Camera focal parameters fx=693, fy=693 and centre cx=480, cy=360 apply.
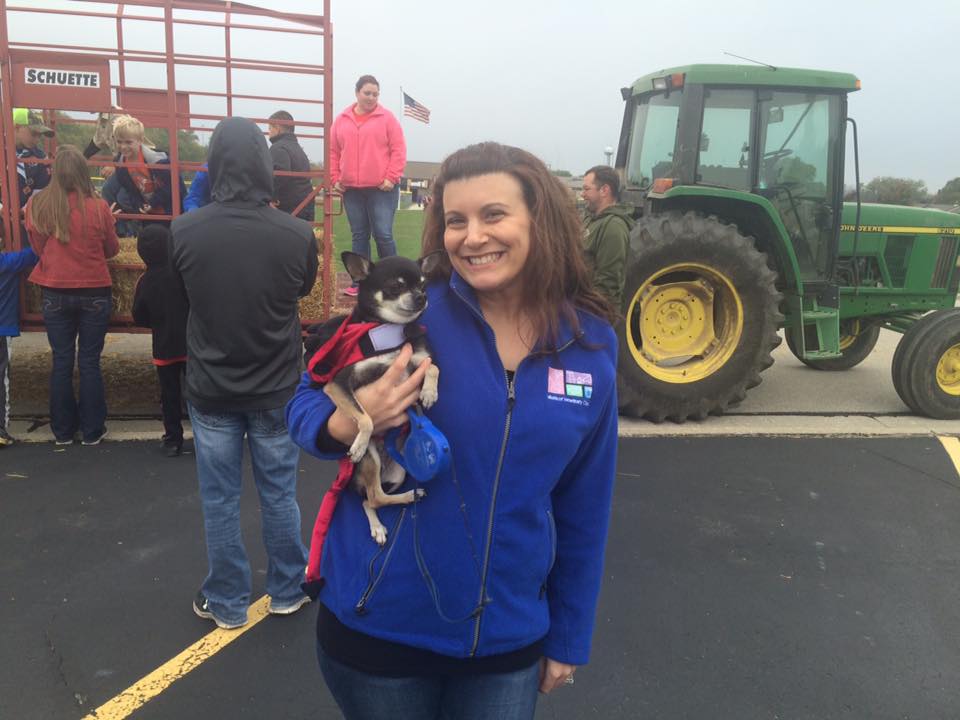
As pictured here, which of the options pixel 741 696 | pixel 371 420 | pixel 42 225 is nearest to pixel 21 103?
pixel 42 225

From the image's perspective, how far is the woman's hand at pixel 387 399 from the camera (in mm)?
1464

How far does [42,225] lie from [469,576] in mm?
4765

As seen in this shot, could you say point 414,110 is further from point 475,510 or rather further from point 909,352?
point 475,510

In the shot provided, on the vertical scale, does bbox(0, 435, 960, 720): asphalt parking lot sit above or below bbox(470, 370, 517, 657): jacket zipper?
below

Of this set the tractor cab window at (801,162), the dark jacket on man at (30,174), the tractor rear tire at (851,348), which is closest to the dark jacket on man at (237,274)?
the dark jacket on man at (30,174)

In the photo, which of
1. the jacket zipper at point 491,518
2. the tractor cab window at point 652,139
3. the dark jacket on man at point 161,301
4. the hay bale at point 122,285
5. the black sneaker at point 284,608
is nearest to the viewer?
the jacket zipper at point 491,518

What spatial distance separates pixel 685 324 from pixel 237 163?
460 centimetres

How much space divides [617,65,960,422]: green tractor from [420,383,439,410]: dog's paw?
460cm

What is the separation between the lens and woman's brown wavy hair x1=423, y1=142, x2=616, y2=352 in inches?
57.6

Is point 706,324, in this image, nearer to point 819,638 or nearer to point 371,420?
point 819,638

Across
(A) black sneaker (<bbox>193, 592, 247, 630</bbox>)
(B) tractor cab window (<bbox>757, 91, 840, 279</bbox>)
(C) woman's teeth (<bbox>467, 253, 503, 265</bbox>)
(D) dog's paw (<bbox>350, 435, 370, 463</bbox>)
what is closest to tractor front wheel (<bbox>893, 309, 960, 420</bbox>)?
(B) tractor cab window (<bbox>757, 91, 840, 279</bbox>)

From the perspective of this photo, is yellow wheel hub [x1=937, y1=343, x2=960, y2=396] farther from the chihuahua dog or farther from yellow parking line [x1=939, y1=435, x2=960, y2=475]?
the chihuahua dog

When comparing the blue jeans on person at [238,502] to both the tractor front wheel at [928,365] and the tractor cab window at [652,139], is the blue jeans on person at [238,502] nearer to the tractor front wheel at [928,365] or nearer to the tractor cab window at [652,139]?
the tractor cab window at [652,139]

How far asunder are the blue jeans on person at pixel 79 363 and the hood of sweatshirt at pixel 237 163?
2.80 metres
